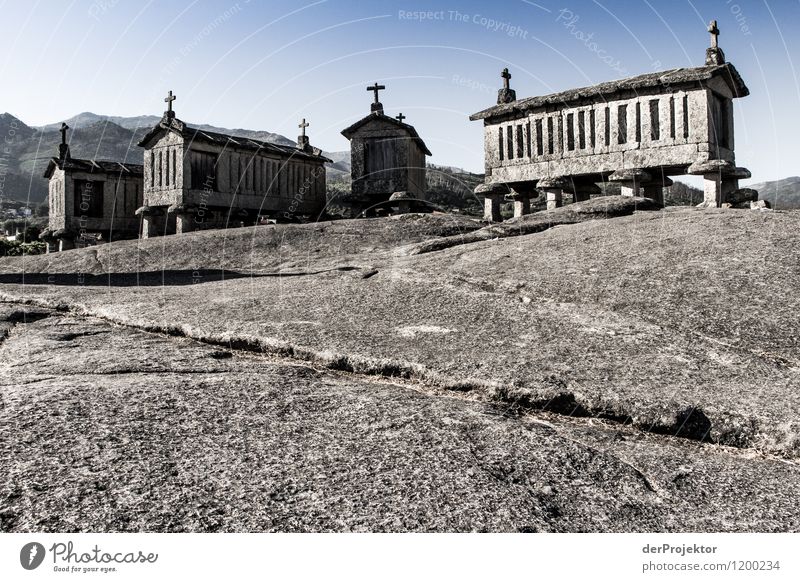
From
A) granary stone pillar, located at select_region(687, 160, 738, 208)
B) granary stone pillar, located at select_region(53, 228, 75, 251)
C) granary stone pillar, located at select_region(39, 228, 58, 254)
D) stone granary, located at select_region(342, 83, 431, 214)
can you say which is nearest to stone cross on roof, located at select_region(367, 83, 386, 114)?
stone granary, located at select_region(342, 83, 431, 214)

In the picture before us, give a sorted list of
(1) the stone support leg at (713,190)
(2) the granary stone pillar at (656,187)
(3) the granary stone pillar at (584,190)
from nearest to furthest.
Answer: (1) the stone support leg at (713,190) → (2) the granary stone pillar at (656,187) → (3) the granary stone pillar at (584,190)

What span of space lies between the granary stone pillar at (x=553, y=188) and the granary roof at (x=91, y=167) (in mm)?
17128

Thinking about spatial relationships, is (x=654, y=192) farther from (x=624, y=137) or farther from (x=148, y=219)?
(x=148, y=219)

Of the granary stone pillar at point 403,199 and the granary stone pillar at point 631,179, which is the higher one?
the granary stone pillar at point 403,199

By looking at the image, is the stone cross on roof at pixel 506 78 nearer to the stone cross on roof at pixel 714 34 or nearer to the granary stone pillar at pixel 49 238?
the stone cross on roof at pixel 714 34

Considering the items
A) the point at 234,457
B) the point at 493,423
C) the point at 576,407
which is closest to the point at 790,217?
the point at 576,407

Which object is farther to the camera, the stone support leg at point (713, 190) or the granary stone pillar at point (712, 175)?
the stone support leg at point (713, 190)

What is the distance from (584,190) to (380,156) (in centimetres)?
644

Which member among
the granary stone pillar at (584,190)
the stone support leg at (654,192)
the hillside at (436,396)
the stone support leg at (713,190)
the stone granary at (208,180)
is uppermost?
the stone granary at (208,180)

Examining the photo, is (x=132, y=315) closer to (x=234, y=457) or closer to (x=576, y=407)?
(x=234, y=457)

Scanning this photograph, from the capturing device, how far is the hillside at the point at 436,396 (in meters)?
2.45

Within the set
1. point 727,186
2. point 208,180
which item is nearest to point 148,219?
point 208,180

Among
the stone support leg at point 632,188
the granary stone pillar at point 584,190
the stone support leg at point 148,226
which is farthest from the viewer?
the stone support leg at point 148,226

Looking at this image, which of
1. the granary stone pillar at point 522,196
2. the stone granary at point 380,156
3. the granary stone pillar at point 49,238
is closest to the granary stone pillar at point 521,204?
the granary stone pillar at point 522,196
